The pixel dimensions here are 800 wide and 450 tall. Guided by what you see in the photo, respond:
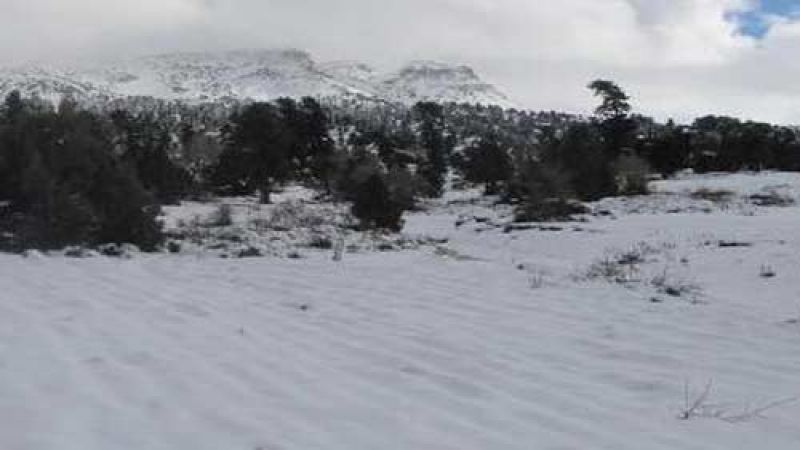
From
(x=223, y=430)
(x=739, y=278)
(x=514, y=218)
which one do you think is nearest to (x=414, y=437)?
(x=223, y=430)

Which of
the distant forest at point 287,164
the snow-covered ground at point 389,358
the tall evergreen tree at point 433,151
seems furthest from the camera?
the tall evergreen tree at point 433,151

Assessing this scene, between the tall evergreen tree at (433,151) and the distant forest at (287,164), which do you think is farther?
the tall evergreen tree at (433,151)

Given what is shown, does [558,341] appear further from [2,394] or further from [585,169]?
[585,169]

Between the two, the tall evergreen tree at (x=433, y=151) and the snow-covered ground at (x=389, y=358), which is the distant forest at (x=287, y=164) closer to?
the tall evergreen tree at (x=433, y=151)

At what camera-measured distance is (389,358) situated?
8492 millimetres

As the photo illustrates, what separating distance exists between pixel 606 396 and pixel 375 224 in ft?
100

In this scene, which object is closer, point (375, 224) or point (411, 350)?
point (411, 350)

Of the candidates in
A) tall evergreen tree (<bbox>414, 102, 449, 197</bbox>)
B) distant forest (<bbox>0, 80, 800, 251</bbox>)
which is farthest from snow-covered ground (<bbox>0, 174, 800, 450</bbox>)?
tall evergreen tree (<bbox>414, 102, 449, 197</bbox>)

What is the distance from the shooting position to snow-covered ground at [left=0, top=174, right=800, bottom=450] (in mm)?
6062

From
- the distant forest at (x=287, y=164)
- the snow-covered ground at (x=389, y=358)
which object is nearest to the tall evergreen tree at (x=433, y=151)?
the distant forest at (x=287, y=164)

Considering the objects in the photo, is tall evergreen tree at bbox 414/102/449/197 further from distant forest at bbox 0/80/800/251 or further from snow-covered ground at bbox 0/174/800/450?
snow-covered ground at bbox 0/174/800/450

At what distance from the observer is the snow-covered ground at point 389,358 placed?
606 centimetres

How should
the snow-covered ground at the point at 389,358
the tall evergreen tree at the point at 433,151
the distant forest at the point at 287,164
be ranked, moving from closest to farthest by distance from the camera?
the snow-covered ground at the point at 389,358
the distant forest at the point at 287,164
the tall evergreen tree at the point at 433,151

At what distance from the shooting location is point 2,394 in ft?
21.2
